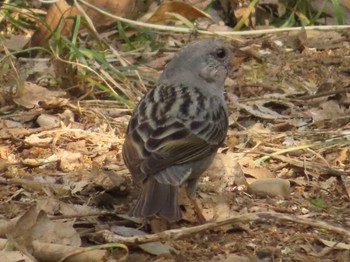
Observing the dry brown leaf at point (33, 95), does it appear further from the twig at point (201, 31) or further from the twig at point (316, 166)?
the twig at point (316, 166)

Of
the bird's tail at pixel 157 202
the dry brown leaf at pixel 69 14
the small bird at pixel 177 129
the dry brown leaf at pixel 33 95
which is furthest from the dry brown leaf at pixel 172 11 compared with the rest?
the bird's tail at pixel 157 202

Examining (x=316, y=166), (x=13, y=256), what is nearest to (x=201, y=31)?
(x=316, y=166)

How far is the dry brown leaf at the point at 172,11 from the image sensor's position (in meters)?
7.85

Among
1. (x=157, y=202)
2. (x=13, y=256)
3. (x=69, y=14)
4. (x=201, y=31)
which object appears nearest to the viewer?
(x=13, y=256)

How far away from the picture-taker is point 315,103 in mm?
6895

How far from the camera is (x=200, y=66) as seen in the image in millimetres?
5977

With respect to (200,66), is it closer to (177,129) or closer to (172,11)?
(177,129)

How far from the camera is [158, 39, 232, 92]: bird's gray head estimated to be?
19.5ft

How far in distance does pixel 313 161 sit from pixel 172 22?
2.67 m

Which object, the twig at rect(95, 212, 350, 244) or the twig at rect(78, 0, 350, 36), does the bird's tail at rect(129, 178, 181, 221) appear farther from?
the twig at rect(78, 0, 350, 36)

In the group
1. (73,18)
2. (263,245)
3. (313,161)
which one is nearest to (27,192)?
(263,245)

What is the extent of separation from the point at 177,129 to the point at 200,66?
0.86 m

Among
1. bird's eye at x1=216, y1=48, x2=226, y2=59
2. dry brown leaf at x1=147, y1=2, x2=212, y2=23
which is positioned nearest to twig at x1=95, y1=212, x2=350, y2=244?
bird's eye at x1=216, y1=48, x2=226, y2=59

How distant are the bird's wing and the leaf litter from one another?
285mm
